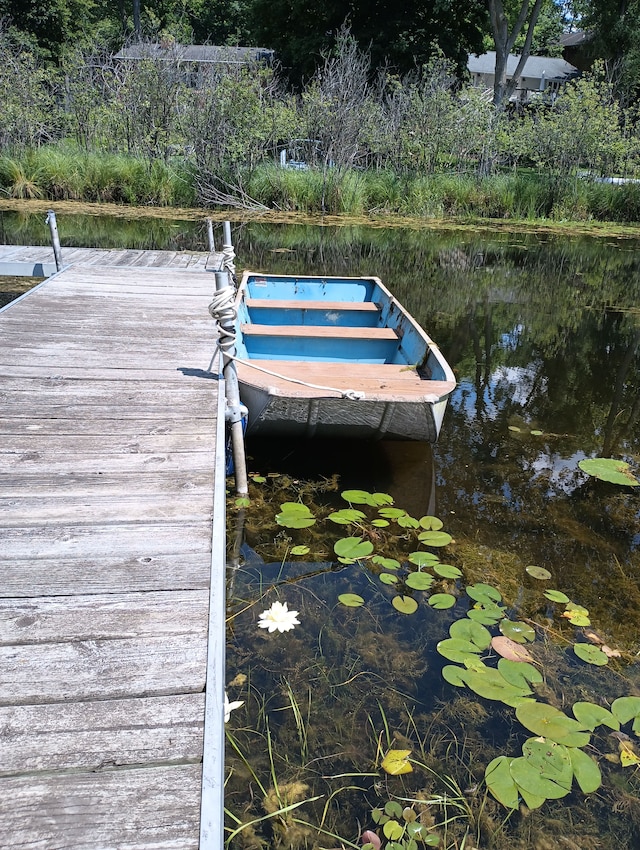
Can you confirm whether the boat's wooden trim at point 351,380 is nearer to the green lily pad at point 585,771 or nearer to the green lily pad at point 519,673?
the green lily pad at point 519,673

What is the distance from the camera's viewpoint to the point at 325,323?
5352 mm

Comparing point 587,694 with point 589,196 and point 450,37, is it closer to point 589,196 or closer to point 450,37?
point 589,196

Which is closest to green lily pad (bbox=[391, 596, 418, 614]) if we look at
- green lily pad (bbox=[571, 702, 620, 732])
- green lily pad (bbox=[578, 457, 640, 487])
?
green lily pad (bbox=[571, 702, 620, 732])

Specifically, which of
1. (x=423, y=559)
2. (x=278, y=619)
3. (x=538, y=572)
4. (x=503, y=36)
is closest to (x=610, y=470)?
(x=538, y=572)

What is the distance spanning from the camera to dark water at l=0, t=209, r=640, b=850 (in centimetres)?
183

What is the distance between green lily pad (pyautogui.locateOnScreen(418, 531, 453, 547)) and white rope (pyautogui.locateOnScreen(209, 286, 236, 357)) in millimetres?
1330

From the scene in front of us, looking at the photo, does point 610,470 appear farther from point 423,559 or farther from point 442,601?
point 442,601

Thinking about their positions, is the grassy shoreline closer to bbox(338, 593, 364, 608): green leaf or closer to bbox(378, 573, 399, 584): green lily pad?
bbox(378, 573, 399, 584): green lily pad

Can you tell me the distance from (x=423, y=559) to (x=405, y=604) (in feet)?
1.21

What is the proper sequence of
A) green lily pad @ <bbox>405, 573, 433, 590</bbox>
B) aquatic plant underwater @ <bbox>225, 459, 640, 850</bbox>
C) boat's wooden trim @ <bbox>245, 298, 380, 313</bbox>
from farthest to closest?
1. boat's wooden trim @ <bbox>245, 298, 380, 313</bbox>
2. green lily pad @ <bbox>405, 573, 433, 590</bbox>
3. aquatic plant underwater @ <bbox>225, 459, 640, 850</bbox>

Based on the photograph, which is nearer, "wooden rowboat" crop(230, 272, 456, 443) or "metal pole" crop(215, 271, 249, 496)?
"metal pole" crop(215, 271, 249, 496)

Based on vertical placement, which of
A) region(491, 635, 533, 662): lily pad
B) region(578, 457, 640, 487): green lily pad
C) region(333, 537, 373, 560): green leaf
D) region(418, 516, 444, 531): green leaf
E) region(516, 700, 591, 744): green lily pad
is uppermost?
region(516, 700, 591, 744): green lily pad

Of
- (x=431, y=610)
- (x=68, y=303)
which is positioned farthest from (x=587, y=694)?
(x=68, y=303)

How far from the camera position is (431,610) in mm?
2623
